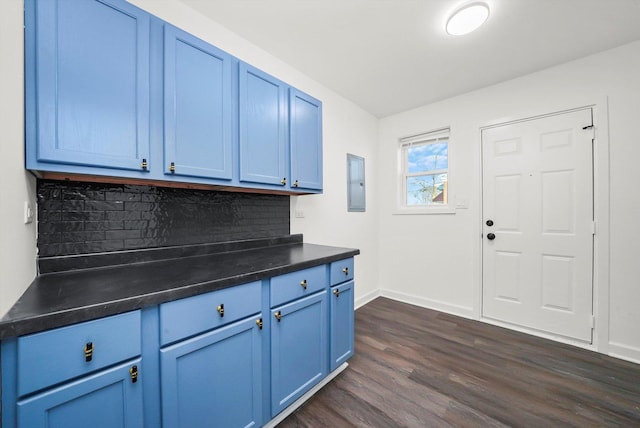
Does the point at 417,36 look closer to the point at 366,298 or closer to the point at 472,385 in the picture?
the point at 472,385

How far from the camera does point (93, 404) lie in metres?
0.82

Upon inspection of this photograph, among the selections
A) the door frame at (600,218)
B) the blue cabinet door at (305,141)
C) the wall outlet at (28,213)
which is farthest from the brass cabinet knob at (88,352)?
the door frame at (600,218)

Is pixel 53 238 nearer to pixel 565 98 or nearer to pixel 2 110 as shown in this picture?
pixel 2 110

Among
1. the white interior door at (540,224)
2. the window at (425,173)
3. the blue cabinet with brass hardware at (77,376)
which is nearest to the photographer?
the blue cabinet with brass hardware at (77,376)

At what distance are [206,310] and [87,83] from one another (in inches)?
46.4

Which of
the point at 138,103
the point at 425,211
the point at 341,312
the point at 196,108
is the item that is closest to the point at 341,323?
the point at 341,312

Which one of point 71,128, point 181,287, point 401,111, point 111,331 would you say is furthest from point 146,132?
point 401,111

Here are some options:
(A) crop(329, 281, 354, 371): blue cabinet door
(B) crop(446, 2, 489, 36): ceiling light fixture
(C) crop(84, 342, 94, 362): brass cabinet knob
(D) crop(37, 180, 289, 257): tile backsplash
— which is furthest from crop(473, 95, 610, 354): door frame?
(C) crop(84, 342, 94, 362): brass cabinet knob

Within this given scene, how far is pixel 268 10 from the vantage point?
1.70 metres

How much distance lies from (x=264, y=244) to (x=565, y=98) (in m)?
3.20

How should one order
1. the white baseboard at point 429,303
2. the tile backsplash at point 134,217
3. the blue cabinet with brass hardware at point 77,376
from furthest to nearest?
the white baseboard at point 429,303, the tile backsplash at point 134,217, the blue cabinet with brass hardware at point 77,376

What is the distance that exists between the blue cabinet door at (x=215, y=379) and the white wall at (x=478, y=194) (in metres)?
2.59

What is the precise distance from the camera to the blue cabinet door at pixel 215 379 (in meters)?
0.99

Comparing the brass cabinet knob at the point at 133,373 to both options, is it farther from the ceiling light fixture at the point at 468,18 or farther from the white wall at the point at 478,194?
the white wall at the point at 478,194
